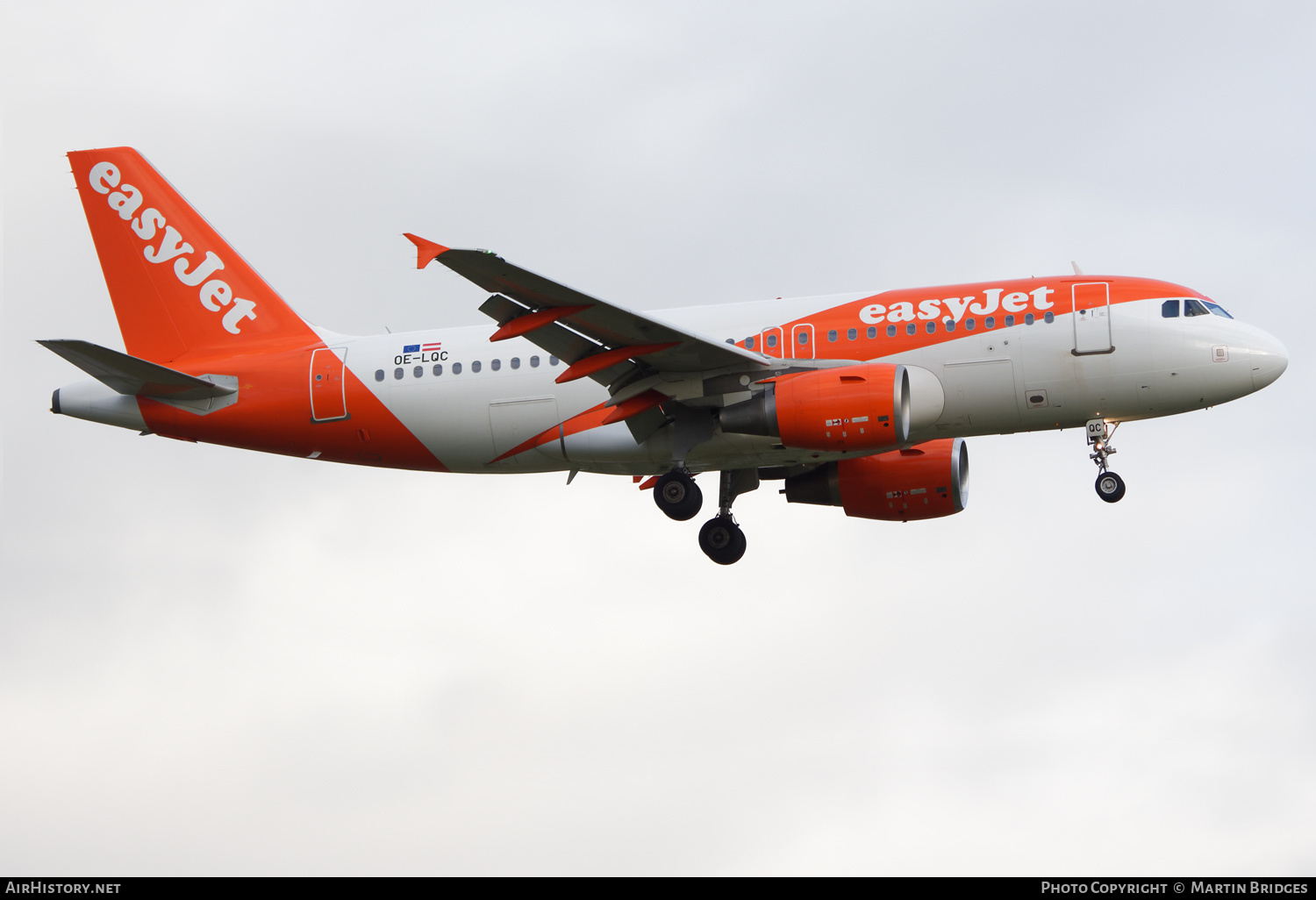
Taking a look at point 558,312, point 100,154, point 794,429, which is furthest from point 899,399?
point 100,154

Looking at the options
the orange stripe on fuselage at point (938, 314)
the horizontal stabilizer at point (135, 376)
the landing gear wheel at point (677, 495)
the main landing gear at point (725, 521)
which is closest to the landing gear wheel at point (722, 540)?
the main landing gear at point (725, 521)

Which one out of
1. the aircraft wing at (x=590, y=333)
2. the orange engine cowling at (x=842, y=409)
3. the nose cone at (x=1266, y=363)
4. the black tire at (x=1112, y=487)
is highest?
the aircraft wing at (x=590, y=333)

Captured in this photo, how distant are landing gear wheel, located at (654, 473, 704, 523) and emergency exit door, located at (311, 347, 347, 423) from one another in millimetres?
7078

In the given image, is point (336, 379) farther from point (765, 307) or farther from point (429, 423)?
point (765, 307)

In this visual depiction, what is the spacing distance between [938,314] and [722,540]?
7.29 meters

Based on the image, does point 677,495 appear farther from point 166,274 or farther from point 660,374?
point 166,274

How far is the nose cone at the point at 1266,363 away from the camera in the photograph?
27.5 metres

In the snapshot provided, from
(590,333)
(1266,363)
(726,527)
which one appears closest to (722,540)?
(726,527)

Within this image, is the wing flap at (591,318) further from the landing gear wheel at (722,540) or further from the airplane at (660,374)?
the landing gear wheel at (722,540)

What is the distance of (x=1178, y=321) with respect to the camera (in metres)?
27.8

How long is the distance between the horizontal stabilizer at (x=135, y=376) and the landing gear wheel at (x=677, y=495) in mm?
9745

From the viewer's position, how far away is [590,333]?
2761 centimetres

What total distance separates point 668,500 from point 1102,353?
30.2 ft

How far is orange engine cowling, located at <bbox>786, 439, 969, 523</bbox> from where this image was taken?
32.4 metres
